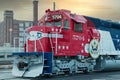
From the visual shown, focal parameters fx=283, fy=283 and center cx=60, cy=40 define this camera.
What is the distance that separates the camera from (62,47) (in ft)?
52.4

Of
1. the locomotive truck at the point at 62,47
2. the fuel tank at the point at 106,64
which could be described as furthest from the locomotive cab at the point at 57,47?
the fuel tank at the point at 106,64

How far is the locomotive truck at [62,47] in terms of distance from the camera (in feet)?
49.0

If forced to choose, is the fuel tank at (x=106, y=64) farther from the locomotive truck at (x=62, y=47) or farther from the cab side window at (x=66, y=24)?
the cab side window at (x=66, y=24)

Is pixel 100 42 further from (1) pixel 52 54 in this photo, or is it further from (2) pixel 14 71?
(2) pixel 14 71

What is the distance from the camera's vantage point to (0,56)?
2286 centimetres

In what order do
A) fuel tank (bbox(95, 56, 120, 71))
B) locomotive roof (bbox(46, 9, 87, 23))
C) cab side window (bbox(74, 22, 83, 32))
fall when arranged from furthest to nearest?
fuel tank (bbox(95, 56, 120, 71))
cab side window (bbox(74, 22, 83, 32))
locomotive roof (bbox(46, 9, 87, 23))

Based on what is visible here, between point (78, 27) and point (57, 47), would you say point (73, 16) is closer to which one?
point (78, 27)

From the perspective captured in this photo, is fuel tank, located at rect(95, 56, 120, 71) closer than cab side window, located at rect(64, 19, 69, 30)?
No

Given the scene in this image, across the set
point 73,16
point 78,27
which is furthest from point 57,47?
point 73,16

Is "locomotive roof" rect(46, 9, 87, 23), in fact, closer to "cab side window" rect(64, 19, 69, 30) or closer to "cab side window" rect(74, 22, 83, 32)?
"cab side window" rect(74, 22, 83, 32)

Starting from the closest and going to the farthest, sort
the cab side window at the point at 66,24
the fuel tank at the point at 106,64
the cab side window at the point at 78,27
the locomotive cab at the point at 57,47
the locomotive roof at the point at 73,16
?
the locomotive cab at the point at 57,47
the cab side window at the point at 66,24
the locomotive roof at the point at 73,16
the cab side window at the point at 78,27
the fuel tank at the point at 106,64

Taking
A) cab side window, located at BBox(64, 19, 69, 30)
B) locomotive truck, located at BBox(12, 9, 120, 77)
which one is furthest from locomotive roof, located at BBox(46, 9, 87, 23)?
cab side window, located at BBox(64, 19, 69, 30)

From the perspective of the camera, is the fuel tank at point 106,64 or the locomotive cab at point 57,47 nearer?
the locomotive cab at point 57,47

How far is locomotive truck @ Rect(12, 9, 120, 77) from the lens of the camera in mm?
14930
